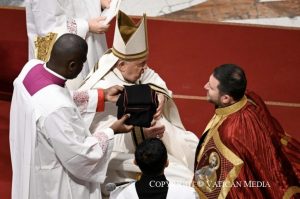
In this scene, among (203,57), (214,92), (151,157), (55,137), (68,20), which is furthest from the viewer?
(203,57)

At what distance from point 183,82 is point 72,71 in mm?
3002

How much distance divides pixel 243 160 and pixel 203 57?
3.22 m

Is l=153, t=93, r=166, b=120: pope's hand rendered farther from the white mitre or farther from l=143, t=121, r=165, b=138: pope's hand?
the white mitre

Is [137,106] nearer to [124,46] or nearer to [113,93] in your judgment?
[113,93]

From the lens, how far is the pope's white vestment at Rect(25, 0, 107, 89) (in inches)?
196

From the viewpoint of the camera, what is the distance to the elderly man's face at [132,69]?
434 cm

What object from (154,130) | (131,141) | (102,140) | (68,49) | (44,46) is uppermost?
(68,49)

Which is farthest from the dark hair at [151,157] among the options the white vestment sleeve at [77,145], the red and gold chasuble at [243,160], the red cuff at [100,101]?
the red cuff at [100,101]

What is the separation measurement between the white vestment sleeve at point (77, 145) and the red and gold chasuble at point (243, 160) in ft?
1.90

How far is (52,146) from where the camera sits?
3.59m

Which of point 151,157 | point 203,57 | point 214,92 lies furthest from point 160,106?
point 203,57

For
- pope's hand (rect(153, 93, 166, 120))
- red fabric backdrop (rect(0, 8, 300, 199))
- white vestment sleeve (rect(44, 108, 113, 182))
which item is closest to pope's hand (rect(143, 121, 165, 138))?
pope's hand (rect(153, 93, 166, 120))

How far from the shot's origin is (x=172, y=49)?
6906 mm

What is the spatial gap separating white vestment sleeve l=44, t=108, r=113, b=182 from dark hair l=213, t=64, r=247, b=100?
0.70 m
